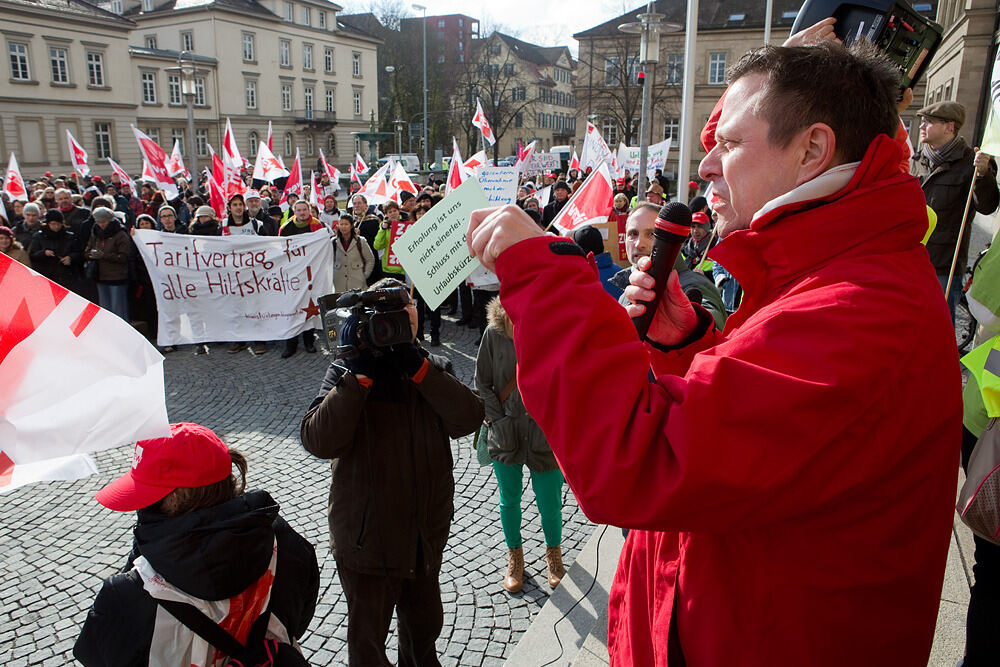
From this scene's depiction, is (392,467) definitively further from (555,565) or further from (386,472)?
(555,565)

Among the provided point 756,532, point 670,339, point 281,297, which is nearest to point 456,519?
point 670,339

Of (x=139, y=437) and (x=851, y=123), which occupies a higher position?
(x=851, y=123)

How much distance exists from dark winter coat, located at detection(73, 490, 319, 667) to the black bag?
5 centimetres

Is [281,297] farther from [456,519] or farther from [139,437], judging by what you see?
[139,437]

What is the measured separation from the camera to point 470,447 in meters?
5.99

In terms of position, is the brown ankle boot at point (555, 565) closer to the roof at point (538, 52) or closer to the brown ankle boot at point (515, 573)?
the brown ankle boot at point (515, 573)

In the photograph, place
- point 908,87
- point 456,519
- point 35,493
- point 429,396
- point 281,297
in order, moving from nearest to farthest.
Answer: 1. point 908,87
2. point 429,396
3. point 456,519
4. point 35,493
5. point 281,297

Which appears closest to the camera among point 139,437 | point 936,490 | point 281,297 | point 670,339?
point 936,490

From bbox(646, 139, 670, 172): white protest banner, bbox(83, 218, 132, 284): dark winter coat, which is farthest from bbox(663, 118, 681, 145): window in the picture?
bbox(83, 218, 132, 284): dark winter coat

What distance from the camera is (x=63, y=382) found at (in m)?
1.75

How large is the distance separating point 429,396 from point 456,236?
1.06m

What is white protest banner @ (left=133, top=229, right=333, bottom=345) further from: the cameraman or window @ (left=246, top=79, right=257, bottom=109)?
window @ (left=246, top=79, right=257, bottom=109)

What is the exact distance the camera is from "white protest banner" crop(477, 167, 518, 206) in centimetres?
556

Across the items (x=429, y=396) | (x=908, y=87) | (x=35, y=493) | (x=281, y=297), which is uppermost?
(x=908, y=87)
